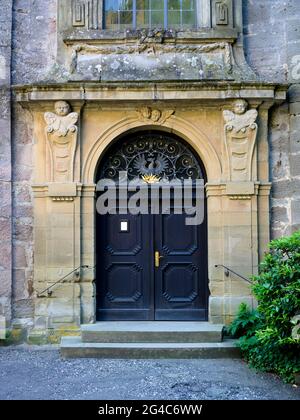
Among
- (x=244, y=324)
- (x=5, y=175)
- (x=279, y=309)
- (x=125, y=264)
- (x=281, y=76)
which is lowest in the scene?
(x=244, y=324)

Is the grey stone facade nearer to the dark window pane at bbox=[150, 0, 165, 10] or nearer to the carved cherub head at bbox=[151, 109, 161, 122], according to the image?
the dark window pane at bbox=[150, 0, 165, 10]

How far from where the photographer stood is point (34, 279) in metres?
7.11

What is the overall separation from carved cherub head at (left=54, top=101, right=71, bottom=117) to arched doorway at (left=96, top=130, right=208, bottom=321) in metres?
0.90

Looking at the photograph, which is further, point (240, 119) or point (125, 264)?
point (125, 264)

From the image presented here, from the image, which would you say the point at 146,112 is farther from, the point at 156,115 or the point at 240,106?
the point at 240,106

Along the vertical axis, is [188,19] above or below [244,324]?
above

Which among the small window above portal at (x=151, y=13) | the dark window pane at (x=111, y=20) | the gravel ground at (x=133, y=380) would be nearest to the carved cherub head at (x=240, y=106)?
the small window above portal at (x=151, y=13)

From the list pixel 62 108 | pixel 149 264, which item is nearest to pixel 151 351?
pixel 149 264

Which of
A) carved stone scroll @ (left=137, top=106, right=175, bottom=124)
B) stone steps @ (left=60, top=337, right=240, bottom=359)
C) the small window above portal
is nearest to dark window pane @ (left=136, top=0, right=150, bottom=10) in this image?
the small window above portal

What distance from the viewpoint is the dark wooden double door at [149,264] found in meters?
7.43

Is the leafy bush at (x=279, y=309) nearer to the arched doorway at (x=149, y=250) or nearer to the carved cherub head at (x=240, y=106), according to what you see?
the arched doorway at (x=149, y=250)

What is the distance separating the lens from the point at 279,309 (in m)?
5.34

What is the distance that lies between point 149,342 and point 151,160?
2.72m

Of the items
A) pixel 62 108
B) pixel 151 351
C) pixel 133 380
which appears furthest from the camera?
pixel 62 108
